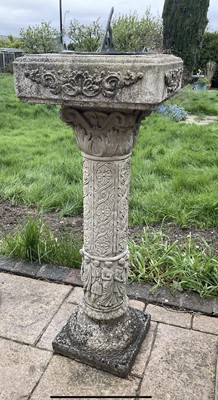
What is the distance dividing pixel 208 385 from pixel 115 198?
105 cm

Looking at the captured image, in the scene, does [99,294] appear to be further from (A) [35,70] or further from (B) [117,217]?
(A) [35,70]

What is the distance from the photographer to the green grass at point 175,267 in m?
2.46

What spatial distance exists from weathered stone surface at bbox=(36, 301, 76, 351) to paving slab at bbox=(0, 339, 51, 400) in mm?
51

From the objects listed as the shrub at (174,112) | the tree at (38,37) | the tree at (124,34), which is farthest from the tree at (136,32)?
the shrub at (174,112)

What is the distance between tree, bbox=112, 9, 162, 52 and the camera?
13664 millimetres

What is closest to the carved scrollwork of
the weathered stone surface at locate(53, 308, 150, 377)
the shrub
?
the weathered stone surface at locate(53, 308, 150, 377)

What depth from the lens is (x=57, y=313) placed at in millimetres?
2258

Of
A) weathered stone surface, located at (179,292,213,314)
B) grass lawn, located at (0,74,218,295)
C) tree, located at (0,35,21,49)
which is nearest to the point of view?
weathered stone surface, located at (179,292,213,314)

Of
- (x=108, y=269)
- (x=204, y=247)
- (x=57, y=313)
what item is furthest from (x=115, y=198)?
(x=204, y=247)

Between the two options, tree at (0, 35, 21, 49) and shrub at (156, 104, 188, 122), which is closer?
shrub at (156, 104, 188, 122)

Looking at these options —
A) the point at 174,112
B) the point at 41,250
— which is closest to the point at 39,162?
the point at 41,250

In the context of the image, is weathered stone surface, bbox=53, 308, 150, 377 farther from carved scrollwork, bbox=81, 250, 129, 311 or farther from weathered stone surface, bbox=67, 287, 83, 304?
weathered stone surface, bbox=67, 287, 83, 304

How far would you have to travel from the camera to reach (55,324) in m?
2.17

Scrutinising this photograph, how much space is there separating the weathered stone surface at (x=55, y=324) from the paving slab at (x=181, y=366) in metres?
0.56
